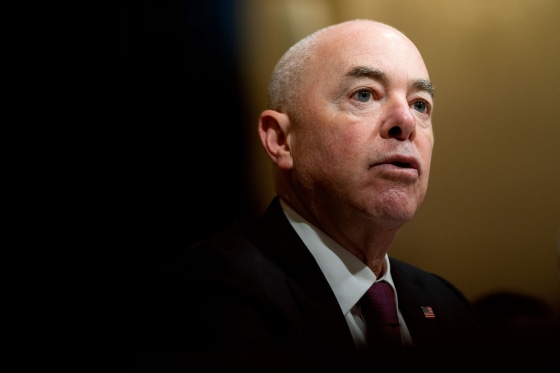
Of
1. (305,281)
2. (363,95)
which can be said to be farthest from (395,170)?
(305,281)

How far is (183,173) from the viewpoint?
4.56 ft

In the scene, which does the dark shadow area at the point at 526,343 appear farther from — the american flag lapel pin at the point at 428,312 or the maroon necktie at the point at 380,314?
the american flag lapel pin at the point at 428,312

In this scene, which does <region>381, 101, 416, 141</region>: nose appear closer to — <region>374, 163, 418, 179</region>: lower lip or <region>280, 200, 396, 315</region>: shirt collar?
<region>374, 163, 418, 179</region>: lower lip

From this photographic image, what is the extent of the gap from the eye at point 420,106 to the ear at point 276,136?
31cm

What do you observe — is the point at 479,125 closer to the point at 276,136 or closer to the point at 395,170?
the point at 395,170

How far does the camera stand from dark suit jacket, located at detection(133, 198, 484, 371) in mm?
1074

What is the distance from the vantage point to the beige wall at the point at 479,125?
1530 mm

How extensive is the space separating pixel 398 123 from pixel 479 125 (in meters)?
0.47

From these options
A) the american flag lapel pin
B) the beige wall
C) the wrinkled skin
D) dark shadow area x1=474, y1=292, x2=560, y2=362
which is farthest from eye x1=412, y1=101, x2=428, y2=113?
dark shadow area x1=474, y1=292, x2=560, y2=362

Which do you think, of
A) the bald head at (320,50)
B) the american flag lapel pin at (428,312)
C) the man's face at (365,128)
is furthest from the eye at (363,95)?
the american flag lapel pin at (428,312)

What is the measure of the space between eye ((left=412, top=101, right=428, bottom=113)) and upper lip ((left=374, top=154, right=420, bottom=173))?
6.7 inches

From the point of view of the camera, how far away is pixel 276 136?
1.43 m

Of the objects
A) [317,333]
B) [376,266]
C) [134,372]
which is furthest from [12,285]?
[376,266]

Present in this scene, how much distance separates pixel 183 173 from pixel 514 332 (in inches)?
37.0
